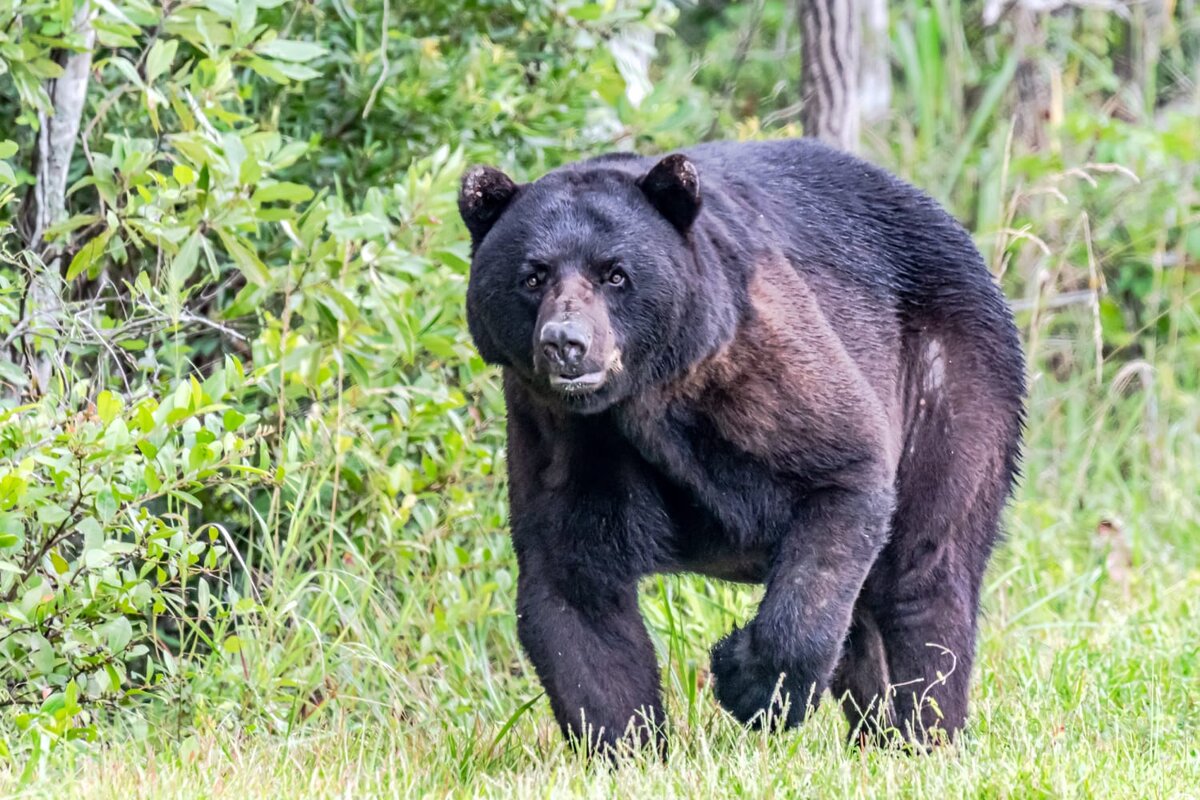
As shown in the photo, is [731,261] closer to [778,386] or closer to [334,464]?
[778,386]

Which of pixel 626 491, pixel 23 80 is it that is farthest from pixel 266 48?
pixel 626 491

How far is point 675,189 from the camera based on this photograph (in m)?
4.11

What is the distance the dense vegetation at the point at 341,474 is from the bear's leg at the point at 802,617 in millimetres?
136

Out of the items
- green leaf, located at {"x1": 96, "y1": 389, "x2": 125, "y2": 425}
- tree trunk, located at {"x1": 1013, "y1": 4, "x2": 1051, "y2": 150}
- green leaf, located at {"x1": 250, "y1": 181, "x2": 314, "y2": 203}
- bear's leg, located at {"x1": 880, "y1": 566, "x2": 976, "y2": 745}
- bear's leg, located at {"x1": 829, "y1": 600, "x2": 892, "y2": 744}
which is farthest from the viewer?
tree trunk, located at {"x1": 1013, "y1": 4, "x2": 1051, "y2": 150}

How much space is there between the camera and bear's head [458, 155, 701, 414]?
400 cm

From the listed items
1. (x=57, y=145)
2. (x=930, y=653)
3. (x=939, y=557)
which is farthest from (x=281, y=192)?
(x=930, y=653)

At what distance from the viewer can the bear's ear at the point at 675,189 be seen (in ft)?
13.4

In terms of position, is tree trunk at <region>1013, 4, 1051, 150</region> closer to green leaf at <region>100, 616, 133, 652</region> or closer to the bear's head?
the bear's head

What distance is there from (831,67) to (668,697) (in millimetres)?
3024

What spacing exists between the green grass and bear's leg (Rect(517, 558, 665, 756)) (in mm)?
109

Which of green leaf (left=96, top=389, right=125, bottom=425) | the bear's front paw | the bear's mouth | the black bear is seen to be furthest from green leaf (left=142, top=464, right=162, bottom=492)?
the bear's front paw

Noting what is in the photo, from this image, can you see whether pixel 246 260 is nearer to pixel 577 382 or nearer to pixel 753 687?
pixel 577 382

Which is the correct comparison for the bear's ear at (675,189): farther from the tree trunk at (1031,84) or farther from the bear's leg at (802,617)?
the tree trunk at (1031,84)

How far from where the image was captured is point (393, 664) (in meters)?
5.29
